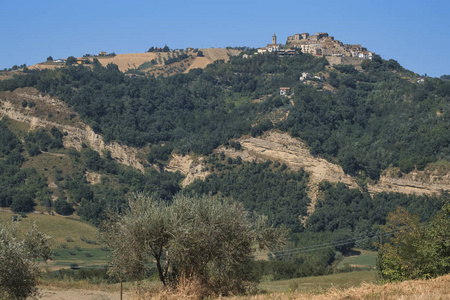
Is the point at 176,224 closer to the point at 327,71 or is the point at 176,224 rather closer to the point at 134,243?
the point at 134,243

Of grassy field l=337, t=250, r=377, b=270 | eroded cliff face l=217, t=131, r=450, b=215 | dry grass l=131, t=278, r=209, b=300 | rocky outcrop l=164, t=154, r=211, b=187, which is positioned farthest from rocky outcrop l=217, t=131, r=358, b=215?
dry grass l=131, t=278, r=209, b=300

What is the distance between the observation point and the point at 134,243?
78.8 ft

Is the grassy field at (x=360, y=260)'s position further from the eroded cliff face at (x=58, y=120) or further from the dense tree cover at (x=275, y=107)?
the eroded cliff face at (x=58, y=120)

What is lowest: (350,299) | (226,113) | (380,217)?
(380,217)

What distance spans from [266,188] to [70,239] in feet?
95.3

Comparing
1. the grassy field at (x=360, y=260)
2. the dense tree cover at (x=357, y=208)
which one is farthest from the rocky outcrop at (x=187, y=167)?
the grassy field at (x=360, y=260)

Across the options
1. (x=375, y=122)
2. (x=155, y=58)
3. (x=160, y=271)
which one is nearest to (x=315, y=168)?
(x=375, y=122)

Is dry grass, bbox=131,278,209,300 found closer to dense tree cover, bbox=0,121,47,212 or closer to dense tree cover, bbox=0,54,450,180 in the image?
dense tree cover, bbox=0,121,47,212

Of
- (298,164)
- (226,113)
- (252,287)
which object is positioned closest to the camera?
(252,287)

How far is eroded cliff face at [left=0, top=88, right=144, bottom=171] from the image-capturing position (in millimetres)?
93500

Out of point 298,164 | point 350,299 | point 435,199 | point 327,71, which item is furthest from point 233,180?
point 350,299

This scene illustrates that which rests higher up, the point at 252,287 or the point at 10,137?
the point at 10,137

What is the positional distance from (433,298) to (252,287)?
478 inches

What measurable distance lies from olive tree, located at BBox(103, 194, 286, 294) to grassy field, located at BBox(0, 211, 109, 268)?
28.7 m
